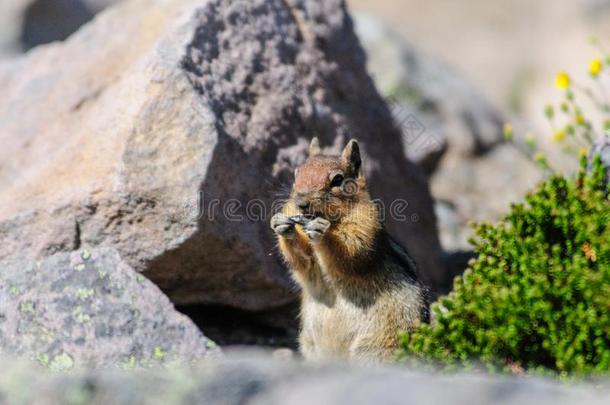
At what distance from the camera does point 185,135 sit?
877 cm

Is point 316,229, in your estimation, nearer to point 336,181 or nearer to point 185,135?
point 336,181

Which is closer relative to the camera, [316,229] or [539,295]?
[539,295]

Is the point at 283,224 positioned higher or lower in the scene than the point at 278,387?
higher

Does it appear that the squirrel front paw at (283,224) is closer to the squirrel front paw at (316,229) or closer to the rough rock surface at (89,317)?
the squirrel front paw at (316,229)

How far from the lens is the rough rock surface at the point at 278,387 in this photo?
436 cm

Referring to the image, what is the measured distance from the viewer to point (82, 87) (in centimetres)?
1027

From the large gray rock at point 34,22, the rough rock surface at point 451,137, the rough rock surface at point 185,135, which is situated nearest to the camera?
the rough rock surface at point 185,135

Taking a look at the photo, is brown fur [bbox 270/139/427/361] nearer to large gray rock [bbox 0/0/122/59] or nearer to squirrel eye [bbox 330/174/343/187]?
squirrel eye [bbox 330/174/343/187]

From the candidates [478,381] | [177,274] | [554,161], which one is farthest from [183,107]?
[554,161]

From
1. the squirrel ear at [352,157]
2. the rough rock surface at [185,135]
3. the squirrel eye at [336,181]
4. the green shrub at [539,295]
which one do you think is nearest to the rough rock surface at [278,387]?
the green shrub at [539,295]

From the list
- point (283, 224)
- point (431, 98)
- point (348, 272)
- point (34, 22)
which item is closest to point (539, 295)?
point (348, 272)

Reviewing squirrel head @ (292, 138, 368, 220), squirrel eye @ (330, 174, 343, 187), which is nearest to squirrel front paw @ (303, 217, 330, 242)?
squirrel head @ (292, 138, 368, 220)

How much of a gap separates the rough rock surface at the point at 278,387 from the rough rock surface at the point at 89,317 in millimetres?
2388

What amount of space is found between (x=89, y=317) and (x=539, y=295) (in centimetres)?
361
